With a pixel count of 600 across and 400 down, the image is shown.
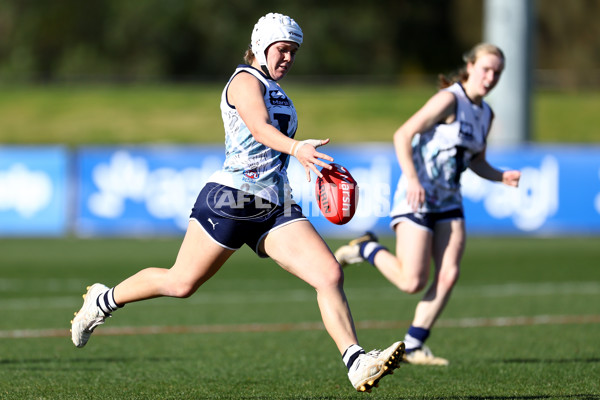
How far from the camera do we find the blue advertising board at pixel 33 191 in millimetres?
20984

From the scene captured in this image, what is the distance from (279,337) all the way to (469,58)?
3110mm

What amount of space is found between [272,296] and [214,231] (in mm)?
7030

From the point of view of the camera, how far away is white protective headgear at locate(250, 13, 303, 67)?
602 centimetres

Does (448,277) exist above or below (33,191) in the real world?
below

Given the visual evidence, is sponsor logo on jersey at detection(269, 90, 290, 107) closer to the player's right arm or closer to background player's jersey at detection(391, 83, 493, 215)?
the player's right arm

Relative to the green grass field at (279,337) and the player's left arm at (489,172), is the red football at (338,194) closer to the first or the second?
the green grass field at (279,337)

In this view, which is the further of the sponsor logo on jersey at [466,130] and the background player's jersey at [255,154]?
the sponsor logo on jersey at [466,130]

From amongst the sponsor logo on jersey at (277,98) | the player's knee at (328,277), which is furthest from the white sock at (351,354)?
the sponsor logo on jersey at (277,98)

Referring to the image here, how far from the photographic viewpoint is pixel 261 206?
6.06m

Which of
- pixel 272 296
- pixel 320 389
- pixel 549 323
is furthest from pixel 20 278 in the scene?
pixel 320 389

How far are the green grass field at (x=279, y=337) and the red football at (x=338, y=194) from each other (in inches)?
47.7

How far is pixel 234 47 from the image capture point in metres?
49.1

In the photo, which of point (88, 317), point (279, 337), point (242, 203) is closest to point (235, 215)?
point (242, 203)

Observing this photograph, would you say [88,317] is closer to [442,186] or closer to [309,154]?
[309,154]
